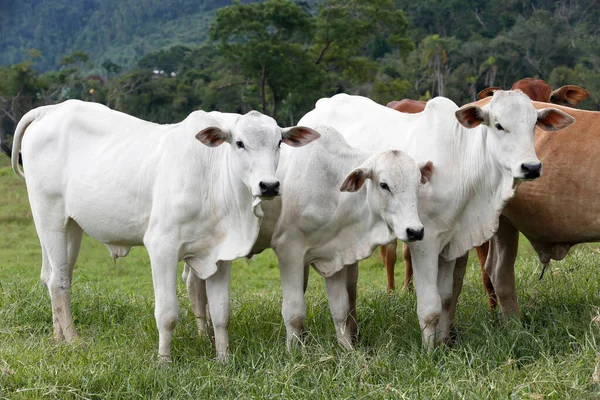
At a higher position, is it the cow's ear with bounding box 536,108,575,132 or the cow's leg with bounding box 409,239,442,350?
the cow's ear with bounding box 536,108,575,132

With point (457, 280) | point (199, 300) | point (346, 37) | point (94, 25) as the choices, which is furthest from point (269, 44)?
point (94, 25)

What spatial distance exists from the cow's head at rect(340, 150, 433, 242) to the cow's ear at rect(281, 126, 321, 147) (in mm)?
310

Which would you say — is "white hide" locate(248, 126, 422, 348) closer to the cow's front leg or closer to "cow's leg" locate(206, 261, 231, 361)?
"cow's leg" locate(206, 261, 231, 361)

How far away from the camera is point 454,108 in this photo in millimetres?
5102

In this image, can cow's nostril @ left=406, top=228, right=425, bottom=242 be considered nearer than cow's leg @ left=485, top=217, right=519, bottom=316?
Yes

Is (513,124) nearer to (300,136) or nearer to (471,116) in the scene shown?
(471,116)

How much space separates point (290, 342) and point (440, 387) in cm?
108

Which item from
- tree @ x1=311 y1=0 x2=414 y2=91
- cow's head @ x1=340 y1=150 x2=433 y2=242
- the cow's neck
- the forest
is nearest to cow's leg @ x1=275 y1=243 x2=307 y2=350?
cow's head @ x1=340 y1=150 x2=433 y2=242

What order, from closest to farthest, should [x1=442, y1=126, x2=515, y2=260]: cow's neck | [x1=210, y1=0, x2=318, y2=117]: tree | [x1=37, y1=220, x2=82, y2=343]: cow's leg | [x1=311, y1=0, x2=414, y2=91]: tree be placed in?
[x1=442, y1=126, x2=515, y2=260]: cow's neck < [x1=37, y1=220, x2=82, y2=343]: cow's leg < [x1=210, y1=0, x2=318, y2=117]: tree < [x1=311, y1=0, x2=414, y2=91]: tree

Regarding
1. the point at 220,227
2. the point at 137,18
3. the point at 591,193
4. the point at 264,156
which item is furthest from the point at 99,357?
the point at 137,18

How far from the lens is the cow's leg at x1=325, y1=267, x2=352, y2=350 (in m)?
5.05

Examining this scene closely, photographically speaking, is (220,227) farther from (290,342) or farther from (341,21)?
(341,21)

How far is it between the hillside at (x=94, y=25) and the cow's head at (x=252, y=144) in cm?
8353

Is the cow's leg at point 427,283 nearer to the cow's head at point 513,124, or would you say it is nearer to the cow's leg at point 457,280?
the cow's leg at point 457,280
